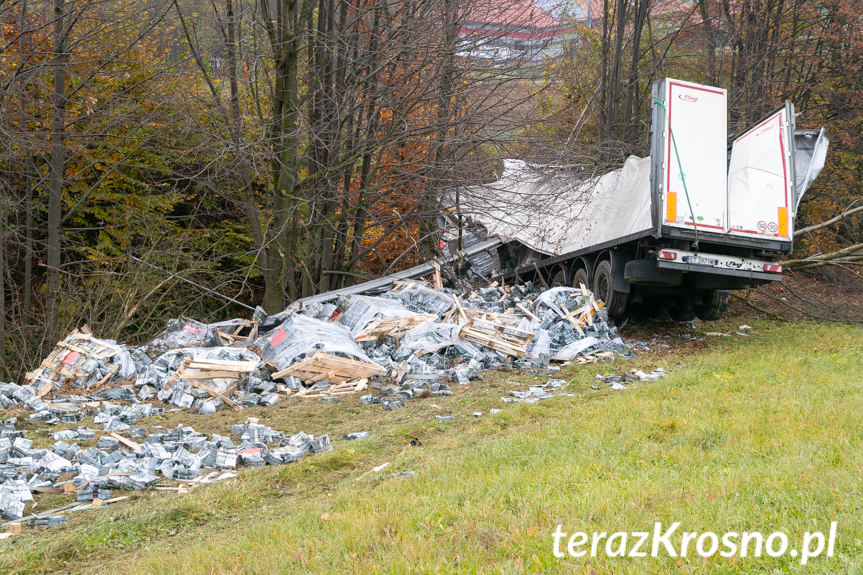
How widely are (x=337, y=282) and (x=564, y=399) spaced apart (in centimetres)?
1018

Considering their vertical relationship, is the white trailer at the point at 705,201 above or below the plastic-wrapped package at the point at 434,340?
above

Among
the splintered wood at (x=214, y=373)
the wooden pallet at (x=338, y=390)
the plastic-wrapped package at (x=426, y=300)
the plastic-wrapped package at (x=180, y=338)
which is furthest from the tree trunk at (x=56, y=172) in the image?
the plastic-wrapped package at (x=426, y=300)

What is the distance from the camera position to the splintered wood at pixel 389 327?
12.3 metres

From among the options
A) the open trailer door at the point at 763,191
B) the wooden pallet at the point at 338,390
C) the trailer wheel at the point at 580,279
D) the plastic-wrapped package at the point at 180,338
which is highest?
the open trailer door at the point at 763,191

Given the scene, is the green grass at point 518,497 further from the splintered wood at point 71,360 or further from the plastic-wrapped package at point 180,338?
the plastic-wrapped package at point 180,338

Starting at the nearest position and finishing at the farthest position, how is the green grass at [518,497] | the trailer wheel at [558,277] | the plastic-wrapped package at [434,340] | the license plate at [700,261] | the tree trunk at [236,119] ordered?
the green grass at [518,497], the plastic-wrapped package at [434,340], the license plate at [700,261], the tree trunk at [236,119], the trailer wheel at [558,277]

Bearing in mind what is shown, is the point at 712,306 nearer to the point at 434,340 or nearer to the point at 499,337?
the point at 499,337

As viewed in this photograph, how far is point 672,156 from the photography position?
1226 centimetres

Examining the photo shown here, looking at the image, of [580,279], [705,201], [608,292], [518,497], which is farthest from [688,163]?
[518,497]

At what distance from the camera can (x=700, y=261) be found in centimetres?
1249

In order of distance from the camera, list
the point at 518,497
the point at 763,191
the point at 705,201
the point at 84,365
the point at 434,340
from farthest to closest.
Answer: the point at 763,191
the point at 705,201
the point at 434,340
the point at 84,365
the point at 518,497

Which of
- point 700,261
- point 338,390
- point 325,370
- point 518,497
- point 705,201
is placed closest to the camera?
point 518,497

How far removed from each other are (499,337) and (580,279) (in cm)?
452

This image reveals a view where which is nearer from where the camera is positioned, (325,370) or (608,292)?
(325,370)
